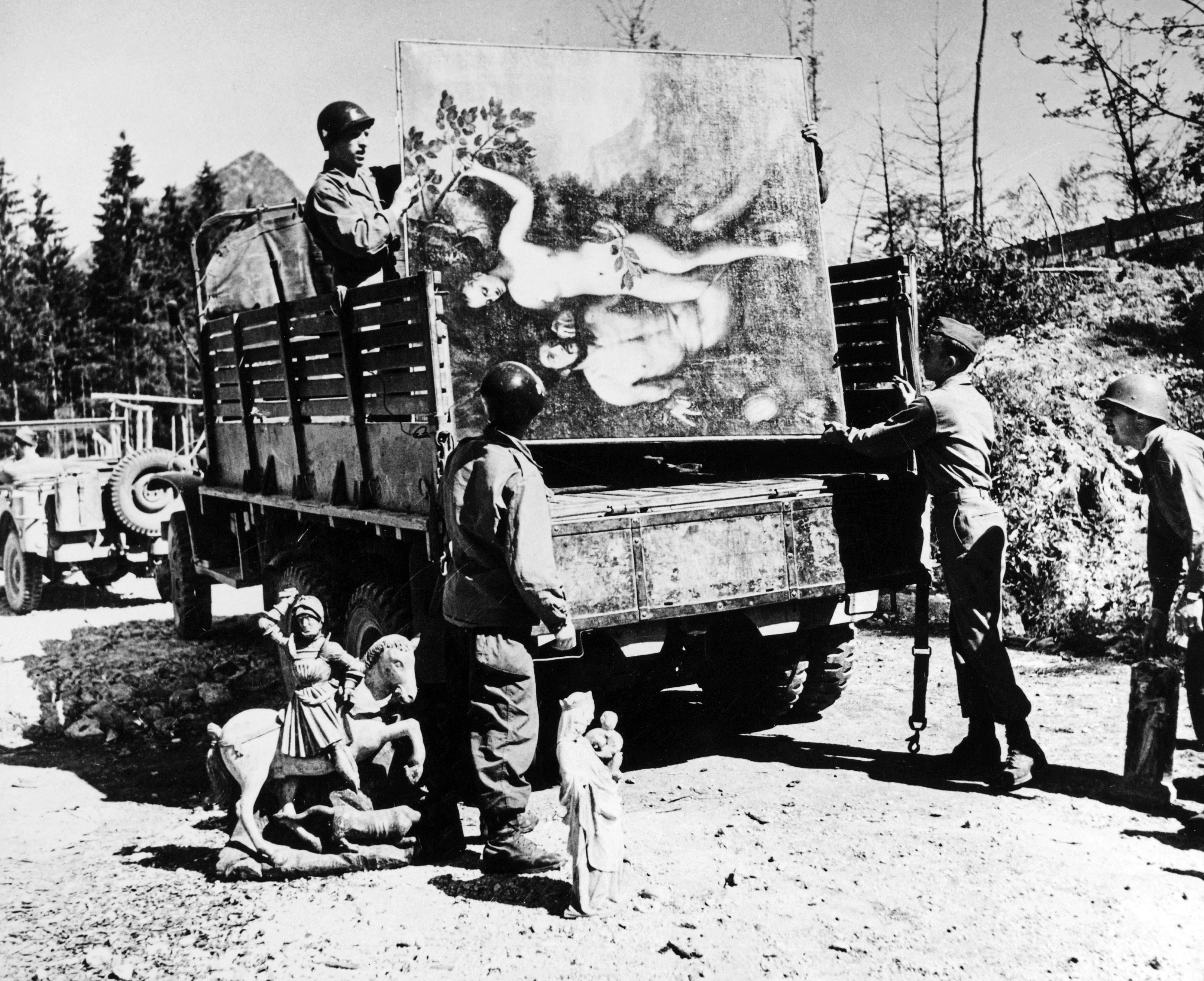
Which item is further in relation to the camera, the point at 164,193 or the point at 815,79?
the point at 164,193

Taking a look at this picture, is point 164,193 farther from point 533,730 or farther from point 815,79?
point 533,730

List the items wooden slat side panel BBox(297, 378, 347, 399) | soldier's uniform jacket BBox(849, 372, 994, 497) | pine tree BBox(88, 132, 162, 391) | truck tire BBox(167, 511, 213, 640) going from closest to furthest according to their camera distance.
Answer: soldier's uniform jacket BBox(849, 372, 994, 497) → wooden slat side panel BBox(297, 378, 347, 399) → truck tire BBox(167, 511, 213, 640) → pine tree BBox(88, 132, 162, 391)

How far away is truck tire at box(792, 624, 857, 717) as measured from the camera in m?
6.32

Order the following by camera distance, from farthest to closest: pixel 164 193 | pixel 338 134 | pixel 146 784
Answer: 1. pixel 164 193
2. pixel 338 134
3. pixel 146 784

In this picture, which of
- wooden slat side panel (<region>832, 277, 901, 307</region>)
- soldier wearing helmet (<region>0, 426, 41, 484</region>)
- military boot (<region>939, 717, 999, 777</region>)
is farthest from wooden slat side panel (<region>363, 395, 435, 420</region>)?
soldier wearing helmet (<region>0, 426, 41, 484</region>)

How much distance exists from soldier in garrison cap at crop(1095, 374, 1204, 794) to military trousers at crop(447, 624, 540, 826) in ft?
9.41

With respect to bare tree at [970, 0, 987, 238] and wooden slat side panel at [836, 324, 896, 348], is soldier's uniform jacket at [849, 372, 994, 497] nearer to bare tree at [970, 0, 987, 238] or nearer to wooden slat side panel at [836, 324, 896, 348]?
wooden slat side panel at [836, 324, 896, 348]

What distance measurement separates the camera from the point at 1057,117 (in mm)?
10922

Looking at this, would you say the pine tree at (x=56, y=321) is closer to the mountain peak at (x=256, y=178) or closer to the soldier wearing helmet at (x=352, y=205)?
the soldier wearing helmet at (x=352, y=205)

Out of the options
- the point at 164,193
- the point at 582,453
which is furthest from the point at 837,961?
the point at 164,193

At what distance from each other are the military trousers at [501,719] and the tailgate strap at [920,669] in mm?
2231

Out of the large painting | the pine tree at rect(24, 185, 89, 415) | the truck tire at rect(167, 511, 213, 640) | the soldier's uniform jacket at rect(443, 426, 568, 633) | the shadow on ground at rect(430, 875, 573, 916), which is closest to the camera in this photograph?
the shadow on ground at rect(430, 875, 573, 916)

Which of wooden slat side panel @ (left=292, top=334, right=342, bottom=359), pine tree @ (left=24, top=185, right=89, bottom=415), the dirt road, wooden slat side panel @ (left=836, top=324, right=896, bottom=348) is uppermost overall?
pine tree @ (left=24, top=185, right=89, bottom=415)

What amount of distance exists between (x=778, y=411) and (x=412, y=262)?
2158 millimetres
